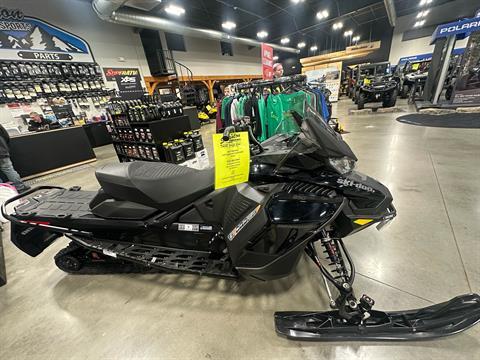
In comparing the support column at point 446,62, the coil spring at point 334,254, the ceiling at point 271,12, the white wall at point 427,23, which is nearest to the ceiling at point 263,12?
the ceiling at point 271,12

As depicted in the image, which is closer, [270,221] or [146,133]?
[270,221]

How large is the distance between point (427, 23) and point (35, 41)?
75.1ft

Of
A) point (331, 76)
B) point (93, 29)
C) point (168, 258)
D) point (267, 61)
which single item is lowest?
point (168, 258)

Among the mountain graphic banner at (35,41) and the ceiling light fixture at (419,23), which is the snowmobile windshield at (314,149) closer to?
the mountain graphic banner at (35,41)

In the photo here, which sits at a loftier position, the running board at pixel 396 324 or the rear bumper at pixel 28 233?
the rear bumper at pixel 28 233

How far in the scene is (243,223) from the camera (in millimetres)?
1105

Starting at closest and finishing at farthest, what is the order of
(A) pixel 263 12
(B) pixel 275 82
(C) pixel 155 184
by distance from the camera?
1. (C) pixel 155 184
2. (B) pixel 275 82
3. (A) pixel 263 12

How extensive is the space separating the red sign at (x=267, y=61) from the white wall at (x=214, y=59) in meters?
8.15

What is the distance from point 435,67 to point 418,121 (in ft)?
12.3

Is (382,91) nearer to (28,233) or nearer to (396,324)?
(396,324)

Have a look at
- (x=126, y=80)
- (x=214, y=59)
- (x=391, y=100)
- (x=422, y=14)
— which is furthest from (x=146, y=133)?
(x=422, y=14)

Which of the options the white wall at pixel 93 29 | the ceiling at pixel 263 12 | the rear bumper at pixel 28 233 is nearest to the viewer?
the rear bumper at pixel 28 233

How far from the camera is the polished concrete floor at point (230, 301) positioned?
1101mm

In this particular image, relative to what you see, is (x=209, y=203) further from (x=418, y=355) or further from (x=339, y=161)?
(x=418, y=355)
